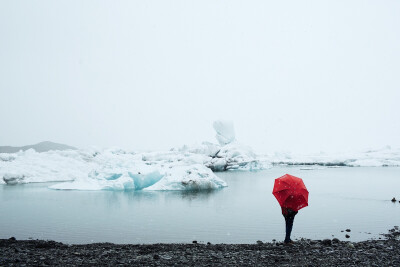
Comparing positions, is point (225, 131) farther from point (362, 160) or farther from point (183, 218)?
point (183, 218)

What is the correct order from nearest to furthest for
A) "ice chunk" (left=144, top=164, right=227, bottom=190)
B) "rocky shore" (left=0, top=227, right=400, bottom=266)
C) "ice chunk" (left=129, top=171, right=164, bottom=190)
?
"rocky shore" (left=0, top=227, right=400, bottom=266) < "ice chunk" (left=144, top=164, right=227, bottom=190) < "ice chunk" (left=129, top=171, right=164, bottom=190)

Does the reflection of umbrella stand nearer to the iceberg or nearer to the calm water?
the calm water

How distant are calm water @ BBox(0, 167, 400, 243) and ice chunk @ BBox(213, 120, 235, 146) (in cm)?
5008

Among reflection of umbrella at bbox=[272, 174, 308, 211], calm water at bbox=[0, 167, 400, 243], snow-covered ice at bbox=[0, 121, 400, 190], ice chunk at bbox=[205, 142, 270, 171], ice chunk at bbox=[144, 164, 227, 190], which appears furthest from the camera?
ice chunk at bbox=[205, 142, 270, 171]

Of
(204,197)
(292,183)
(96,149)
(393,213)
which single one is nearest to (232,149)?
(96,149)

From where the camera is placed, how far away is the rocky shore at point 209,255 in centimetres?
625

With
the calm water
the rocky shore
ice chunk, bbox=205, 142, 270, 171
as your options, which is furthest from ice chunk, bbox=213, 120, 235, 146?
the rocky shore

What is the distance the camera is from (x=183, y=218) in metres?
13.6

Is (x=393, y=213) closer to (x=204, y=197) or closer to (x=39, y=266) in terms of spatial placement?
(x=204, y=197)

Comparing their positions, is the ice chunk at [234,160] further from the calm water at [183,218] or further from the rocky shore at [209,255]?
the rocky shore at [209,255]

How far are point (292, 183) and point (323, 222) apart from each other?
6.07 metres

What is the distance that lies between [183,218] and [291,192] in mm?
7136

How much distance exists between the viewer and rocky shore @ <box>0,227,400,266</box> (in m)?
6.25

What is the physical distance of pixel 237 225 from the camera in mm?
12094
